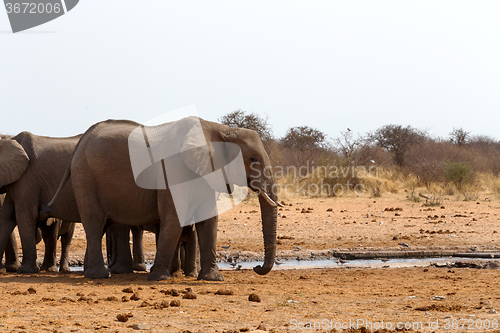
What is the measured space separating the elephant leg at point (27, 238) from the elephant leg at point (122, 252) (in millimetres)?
1157

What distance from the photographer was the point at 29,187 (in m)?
8.65

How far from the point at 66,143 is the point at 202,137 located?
2874 millimetres

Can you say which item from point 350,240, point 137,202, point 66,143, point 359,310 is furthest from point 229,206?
point 359,310

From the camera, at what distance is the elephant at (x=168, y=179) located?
724 centimetres

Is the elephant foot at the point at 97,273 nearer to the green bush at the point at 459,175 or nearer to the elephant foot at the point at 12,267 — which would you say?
the elephant foot at the point at 12,267

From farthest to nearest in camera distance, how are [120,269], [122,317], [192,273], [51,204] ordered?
1. [120,269]
2. [51,204]
3. [192,273]
4. [122,317]

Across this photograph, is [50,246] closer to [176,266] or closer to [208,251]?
[176,266]

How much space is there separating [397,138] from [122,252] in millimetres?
36515

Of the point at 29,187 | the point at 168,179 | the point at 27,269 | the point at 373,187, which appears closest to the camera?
the point at 168,179

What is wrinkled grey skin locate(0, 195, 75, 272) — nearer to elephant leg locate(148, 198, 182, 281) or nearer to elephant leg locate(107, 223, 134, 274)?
elephant leg locate(107, 223, 134, 274)

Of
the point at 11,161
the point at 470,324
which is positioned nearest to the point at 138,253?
the point at 11,161

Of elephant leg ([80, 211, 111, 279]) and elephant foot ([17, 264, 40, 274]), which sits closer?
elephant leg ([80, 211, 111, 279])

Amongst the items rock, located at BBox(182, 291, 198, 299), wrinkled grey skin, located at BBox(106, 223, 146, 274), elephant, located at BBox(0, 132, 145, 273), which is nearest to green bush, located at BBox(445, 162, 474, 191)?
wrinkled grey skin, located at BBox(106, 223, 146, 274)

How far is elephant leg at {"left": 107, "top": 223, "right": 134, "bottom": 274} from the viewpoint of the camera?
8336 mm
